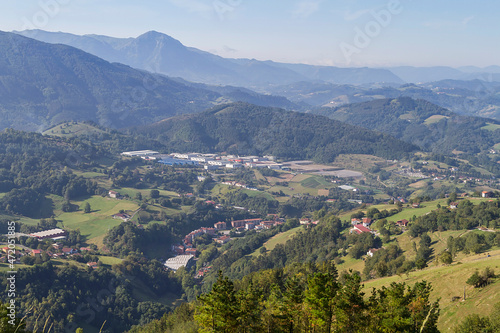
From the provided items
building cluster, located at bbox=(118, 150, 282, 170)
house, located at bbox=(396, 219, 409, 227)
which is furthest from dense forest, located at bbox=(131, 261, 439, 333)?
building cluster, located at bbox=(118, 150, 282, 170)

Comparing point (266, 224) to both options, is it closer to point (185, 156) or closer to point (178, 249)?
point (178, 249)

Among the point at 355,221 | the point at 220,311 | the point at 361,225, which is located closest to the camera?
the point at 220,311

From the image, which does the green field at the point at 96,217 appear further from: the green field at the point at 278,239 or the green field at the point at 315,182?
the green field at the point at 315,182

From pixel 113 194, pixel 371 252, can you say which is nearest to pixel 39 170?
pixel 113 194

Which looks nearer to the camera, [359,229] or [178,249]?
[359,229]

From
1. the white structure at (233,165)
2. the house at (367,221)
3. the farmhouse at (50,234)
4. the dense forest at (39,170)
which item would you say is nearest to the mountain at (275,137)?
the white structure at (233,165)

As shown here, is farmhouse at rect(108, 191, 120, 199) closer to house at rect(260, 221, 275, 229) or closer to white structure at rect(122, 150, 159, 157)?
house at rect(260, 221, 275, 229)

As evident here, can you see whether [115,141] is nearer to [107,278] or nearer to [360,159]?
[360,159]
